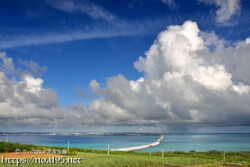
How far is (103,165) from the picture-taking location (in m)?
18.1

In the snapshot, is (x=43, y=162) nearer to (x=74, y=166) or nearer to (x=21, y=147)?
(x=74, y=166)

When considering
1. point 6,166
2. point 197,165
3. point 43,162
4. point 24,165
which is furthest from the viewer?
point 197,165

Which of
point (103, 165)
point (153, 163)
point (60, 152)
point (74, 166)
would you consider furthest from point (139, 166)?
point (60, 152)

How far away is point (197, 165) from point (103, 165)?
33.7 ft

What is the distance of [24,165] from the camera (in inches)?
638

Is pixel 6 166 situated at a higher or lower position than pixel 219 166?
A: higher

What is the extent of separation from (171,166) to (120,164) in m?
4.77

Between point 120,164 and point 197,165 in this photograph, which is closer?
point 120,164

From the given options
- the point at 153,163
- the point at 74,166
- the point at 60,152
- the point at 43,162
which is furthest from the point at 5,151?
the point at 153,163

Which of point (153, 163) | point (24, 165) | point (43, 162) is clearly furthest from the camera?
point (153, 163)

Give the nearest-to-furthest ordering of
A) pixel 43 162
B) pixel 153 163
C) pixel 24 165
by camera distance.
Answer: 1. pixel 24 165
2. pixel 43 162
3. pixel 153 163

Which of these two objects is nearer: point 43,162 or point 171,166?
point 43,162

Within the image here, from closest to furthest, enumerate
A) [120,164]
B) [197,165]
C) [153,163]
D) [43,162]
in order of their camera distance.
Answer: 1. [43,162]
2. [120,164]
3. [153,163]
4. [197,165]

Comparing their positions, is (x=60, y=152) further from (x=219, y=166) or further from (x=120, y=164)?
(x=219, y=166)
